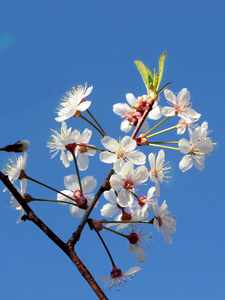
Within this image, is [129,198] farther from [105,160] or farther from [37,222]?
[37,222]

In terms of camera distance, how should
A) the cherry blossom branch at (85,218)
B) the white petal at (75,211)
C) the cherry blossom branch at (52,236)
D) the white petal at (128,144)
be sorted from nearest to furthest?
the cherry blossom branch at (52,236), the cherry blossom branch at (85,218), the white petal at (128,144), the white petal at (75,211)

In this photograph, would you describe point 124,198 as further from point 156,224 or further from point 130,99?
point 130,99

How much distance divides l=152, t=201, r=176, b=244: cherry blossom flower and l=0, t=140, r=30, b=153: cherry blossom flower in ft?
2.96

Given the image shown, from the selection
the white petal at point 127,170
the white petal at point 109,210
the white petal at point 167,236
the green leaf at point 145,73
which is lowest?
the white petal at point 167,236

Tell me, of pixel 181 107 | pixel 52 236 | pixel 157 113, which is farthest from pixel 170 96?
pixel 52 236

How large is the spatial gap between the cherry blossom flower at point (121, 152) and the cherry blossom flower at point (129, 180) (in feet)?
0.20

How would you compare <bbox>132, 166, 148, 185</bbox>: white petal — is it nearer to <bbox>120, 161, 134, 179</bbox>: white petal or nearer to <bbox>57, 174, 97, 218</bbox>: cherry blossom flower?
<bbox>120, 161, 134, 179</bbox>: white petal

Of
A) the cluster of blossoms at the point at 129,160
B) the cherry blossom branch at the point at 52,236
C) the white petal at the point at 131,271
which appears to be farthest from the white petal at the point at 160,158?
the cherry blossom branch at the point at 52,236

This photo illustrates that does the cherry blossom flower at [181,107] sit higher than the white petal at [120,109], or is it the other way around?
the white petal at [120,109]

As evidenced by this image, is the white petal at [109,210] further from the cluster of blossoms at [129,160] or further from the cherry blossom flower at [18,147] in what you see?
the cherry blossom flower at [18,147]

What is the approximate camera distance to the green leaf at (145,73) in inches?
93.7

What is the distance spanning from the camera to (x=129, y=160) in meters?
2.29

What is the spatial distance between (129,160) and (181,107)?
0.69 metres

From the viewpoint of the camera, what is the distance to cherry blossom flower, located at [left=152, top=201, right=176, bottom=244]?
234 centimetres
